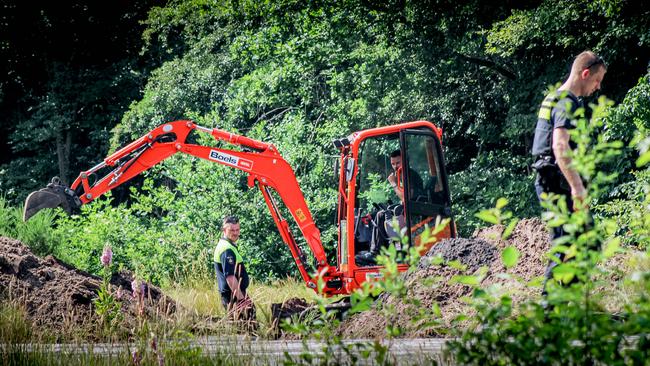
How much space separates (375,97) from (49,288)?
10.9 metres

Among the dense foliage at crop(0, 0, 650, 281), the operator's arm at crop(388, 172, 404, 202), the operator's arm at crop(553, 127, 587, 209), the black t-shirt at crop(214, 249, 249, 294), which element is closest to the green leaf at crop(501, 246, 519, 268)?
the operator's arm at crop(553, 127, 587, 209)

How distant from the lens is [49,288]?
11016mm

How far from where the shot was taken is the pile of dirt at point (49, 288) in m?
10.3

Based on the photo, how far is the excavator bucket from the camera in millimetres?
12023

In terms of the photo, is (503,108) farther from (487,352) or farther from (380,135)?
(487,352)

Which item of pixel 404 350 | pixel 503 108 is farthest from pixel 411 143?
pixel 503 108

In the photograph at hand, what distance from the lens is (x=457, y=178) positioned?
20297mm

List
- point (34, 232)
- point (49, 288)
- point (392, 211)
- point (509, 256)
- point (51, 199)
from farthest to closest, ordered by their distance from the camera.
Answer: point (34, 232), point (51, 199), point (392, 211), point (49, 288), point (509, 256)

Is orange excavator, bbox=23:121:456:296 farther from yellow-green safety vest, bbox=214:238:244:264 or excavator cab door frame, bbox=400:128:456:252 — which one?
yellow-green safety vest, bbox=214:238:244:264

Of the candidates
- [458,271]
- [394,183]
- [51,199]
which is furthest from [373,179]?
[51,199]

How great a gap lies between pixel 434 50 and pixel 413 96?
1.13 metres

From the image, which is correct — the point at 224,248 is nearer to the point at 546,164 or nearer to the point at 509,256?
the point at 546,164

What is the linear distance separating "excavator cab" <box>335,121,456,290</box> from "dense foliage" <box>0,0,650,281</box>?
5.09 m

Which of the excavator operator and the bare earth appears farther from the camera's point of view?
the excavator operator
